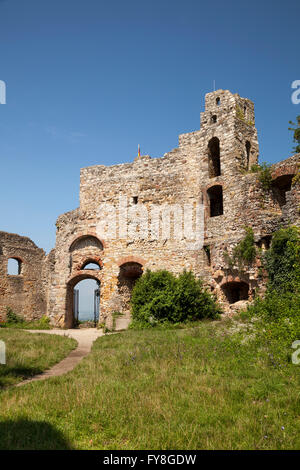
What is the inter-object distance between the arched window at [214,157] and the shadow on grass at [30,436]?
14.7m

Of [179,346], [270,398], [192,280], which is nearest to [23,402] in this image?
[270,398]

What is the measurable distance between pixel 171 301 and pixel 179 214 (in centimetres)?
492

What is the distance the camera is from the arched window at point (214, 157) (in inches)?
699

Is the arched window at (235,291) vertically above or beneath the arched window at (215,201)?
beneath

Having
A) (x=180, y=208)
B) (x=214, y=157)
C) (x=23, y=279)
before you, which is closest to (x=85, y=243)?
(x=180, y=208)

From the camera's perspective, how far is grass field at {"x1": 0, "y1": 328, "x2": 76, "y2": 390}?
24.4ft

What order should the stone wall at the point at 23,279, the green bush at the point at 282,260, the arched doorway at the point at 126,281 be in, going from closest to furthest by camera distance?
the green bush at the point at 282,260 → the arched doorway at the point at 126,281 → the stone wall at the point at 23,279

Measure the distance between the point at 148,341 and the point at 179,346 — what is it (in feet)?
5.32

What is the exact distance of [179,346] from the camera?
906 centimetres

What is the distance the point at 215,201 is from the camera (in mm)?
18203

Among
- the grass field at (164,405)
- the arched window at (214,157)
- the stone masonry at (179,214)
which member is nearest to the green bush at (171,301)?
the stone masonry at (179,214)

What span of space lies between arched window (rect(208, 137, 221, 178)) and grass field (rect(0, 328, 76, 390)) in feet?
34.2

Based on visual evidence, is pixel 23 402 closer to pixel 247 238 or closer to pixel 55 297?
pixel 247 238

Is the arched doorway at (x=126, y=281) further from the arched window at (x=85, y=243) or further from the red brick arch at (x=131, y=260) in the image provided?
the arched window at (x=85, y=243)
